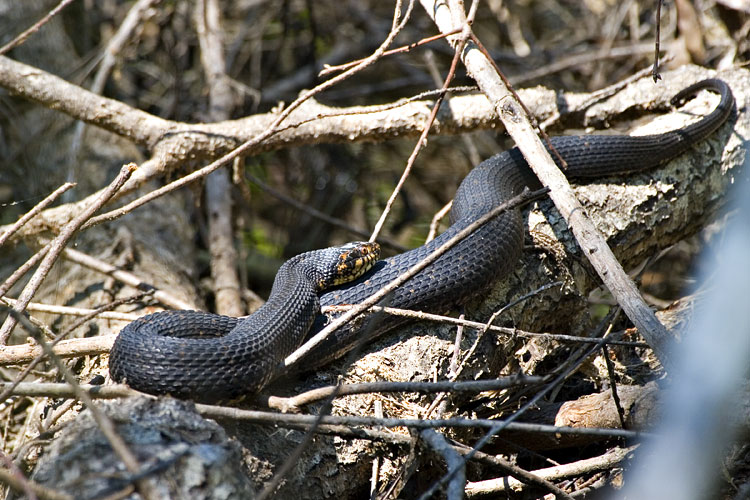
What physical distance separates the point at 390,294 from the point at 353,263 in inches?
54.5

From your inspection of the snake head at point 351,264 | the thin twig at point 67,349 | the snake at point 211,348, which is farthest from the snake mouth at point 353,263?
the thin twig at point 67,349

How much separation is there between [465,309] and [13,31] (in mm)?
6126

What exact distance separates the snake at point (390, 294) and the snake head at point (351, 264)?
0.24 ft

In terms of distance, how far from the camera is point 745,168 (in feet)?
17.8

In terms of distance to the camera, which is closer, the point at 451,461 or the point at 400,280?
the point at 451,461

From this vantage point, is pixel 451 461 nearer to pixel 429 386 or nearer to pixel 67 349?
pixel 429 386

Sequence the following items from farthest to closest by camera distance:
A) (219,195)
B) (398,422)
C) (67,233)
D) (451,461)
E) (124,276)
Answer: (219,195)
(124,276)
(67,233)
(398,422)
(451,461)

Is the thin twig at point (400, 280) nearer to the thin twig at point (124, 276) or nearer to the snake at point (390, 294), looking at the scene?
the snake at point (390, 294)

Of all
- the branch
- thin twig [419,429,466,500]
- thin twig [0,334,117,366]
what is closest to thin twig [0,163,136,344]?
thin twig [0,334,117,366]

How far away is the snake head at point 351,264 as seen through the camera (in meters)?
4.64

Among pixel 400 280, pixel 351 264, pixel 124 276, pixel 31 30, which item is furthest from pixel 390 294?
pixel 31 30

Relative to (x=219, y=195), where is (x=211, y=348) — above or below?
below

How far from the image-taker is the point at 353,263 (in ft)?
15.3

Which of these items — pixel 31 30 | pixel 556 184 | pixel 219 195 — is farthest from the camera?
pixel 219 195
